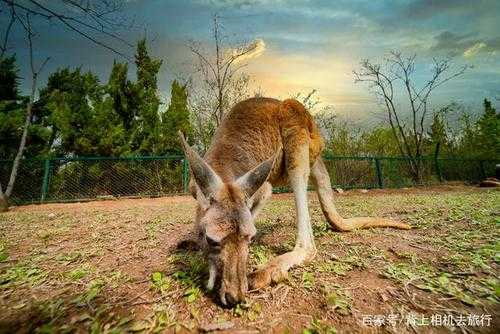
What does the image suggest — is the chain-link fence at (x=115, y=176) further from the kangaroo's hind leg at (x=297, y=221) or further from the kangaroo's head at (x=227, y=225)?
the kangaroo's head at (x=227, y=225)

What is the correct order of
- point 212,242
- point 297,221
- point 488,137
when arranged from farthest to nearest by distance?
point 488,137 < point 297,221 < point 212,242

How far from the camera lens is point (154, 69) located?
2023 cm

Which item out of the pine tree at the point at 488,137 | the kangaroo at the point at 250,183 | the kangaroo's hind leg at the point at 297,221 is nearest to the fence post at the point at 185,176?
the kangaroo at the point at 250,183

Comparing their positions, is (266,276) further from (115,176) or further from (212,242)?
(115,176)

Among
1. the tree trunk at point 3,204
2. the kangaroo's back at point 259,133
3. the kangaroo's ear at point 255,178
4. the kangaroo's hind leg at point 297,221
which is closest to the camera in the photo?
the kangaroo's ear at point 255,178

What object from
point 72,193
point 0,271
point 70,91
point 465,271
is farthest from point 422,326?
point 70,91

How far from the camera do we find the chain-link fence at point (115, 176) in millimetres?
13664

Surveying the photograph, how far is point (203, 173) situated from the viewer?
94.3 inches

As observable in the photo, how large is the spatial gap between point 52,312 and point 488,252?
14.1 ft

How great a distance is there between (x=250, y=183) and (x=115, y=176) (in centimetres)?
1391

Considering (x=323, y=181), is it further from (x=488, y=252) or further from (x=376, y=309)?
(x=376, y=309)

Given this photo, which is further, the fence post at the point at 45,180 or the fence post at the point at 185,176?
the fence post at the point at 185,176

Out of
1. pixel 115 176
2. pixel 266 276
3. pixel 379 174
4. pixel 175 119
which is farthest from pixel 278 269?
pixel 175 119

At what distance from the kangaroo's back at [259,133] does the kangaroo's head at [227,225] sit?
2.36 ft
